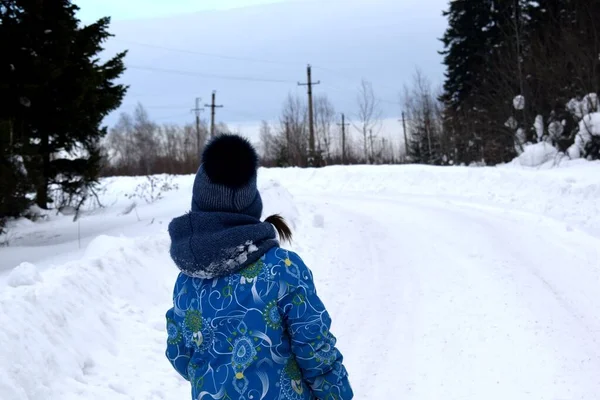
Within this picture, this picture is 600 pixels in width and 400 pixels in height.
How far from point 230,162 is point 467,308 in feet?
17.2

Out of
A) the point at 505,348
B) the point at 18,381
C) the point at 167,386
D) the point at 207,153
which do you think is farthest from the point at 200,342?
the point at 505,348

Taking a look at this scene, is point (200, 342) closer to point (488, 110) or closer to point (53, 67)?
point (53, 67)

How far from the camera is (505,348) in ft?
18.1

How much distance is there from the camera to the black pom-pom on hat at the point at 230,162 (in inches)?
85.0

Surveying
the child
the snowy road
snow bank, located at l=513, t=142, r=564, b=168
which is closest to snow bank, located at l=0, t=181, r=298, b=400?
the snowy road

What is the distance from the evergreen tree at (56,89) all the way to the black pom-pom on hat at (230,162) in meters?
10.7

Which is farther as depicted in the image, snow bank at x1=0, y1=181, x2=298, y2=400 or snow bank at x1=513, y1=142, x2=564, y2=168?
snow bank at x1=513, y1=142, x2=564, y2=168

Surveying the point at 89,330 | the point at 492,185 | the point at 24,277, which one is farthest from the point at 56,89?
the point at 492,185

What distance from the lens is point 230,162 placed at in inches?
85.2

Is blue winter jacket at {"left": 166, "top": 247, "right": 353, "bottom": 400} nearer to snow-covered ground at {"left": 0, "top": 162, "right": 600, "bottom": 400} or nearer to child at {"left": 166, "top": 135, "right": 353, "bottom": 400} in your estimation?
child at {"left": 166, "top": 135, "right": 353, "bottom": 400}

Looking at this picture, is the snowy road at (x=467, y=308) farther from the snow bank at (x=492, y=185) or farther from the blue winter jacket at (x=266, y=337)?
the blue winter jacket at (x=266, y=337)

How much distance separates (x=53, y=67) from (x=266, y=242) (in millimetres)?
13205

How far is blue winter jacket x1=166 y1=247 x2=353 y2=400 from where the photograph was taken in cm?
208

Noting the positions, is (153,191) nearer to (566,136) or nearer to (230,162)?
(566,136)
